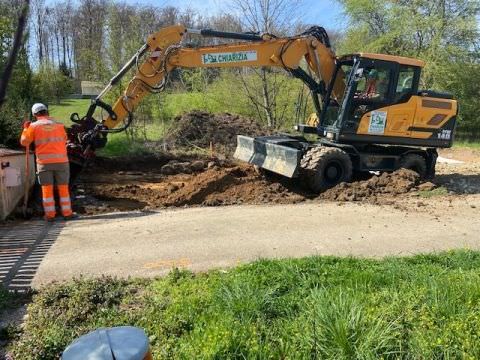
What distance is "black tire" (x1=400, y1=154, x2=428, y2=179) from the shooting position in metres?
11.9

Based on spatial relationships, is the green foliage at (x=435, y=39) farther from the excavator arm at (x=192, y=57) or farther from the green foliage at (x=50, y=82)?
the excavator arm at (x=192, y=57)

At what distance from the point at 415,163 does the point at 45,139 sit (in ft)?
27.5

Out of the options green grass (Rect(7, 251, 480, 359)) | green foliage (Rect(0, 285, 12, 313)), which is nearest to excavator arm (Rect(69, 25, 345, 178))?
green foliage (Rect(0, 285, 12, 313))

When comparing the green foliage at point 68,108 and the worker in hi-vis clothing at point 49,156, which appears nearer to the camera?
the worker in hi-vis clothing at point 49,156

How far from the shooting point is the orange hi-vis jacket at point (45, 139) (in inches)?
330

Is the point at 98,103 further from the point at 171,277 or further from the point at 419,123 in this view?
the point at 419,123

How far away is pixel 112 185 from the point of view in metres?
11.7

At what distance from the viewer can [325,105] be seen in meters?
11.7

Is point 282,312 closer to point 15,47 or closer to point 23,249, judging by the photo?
point 15,47

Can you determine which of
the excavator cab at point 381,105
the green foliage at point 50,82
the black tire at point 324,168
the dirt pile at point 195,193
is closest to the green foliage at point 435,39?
the excavator cab at point 381,105

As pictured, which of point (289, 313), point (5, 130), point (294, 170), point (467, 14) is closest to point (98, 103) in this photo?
point (5, 130)

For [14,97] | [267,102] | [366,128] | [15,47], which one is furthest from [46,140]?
[267,102]

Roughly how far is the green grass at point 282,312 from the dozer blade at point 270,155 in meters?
5.01

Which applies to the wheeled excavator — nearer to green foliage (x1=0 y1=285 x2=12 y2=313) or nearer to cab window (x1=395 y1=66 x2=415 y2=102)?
cab window (x1=395 y1=66 x2=415 y2=102)
